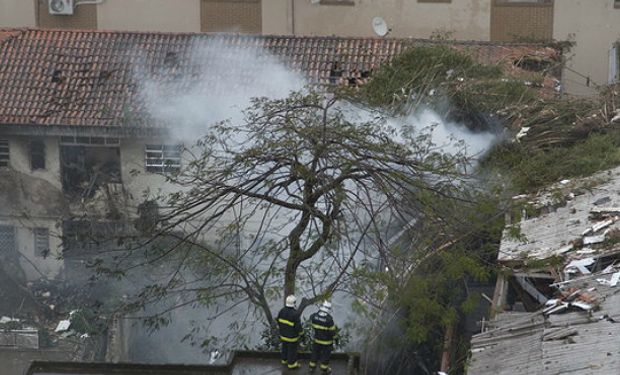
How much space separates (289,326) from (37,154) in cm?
1375

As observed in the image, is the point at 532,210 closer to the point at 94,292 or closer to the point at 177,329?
the point at 177,329

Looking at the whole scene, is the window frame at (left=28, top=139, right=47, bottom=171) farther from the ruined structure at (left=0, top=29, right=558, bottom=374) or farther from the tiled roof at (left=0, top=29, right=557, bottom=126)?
the tiled roof at (left=0, top=29, right=557, bottom=126)

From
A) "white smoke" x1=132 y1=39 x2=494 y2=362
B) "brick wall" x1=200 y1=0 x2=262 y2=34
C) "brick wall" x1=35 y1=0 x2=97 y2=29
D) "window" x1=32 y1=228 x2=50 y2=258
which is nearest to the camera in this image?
"white smoke" x1=132 y1=39 x2=494 y2=362

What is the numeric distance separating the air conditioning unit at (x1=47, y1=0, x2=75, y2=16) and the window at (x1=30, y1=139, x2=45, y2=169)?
5083mm

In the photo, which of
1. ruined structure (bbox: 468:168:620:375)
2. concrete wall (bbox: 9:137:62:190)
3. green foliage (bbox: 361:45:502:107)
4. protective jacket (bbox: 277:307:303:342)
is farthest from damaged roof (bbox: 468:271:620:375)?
concrete wall (bbox: 9:137:62:190)

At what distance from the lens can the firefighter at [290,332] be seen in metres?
13.5

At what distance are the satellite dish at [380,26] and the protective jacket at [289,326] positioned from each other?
16061 mm

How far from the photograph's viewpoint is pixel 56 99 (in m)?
25.9

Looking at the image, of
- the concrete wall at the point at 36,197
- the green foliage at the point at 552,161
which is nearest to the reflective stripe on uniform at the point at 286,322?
the green foliage at the point at 552,161

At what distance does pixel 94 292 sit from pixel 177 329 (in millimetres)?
2572

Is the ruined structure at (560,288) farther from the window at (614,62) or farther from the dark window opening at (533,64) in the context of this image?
the window at (614,62)

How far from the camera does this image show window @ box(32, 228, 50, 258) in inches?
1023

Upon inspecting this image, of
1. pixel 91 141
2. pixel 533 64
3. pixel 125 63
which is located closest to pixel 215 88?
pixel 125 63

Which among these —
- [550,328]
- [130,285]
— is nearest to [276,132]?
[550,328]
